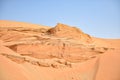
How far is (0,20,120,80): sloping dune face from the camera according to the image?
909 cm

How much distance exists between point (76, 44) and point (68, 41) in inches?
18.8

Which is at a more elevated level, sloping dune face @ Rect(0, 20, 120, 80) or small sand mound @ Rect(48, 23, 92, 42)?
small sand mound @ Rect(48, 23, 92, 42)

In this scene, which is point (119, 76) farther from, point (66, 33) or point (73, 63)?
point (66, 33)

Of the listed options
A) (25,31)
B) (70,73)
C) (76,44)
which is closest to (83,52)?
(76,44)

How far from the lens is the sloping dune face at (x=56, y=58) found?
9093 mm

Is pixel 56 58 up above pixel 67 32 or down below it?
below

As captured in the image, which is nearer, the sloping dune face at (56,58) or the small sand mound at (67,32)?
the sloping dune face at (56,58)

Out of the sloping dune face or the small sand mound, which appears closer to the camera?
the sloping dune face

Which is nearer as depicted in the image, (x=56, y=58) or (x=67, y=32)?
(x=56, y=58)

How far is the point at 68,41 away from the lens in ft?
41.7

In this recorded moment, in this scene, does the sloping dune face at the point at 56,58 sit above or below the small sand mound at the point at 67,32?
below

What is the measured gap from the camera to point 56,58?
11500 millimetres

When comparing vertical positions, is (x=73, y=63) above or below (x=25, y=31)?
below

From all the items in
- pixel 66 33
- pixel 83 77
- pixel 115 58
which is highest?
pixel 66 33
